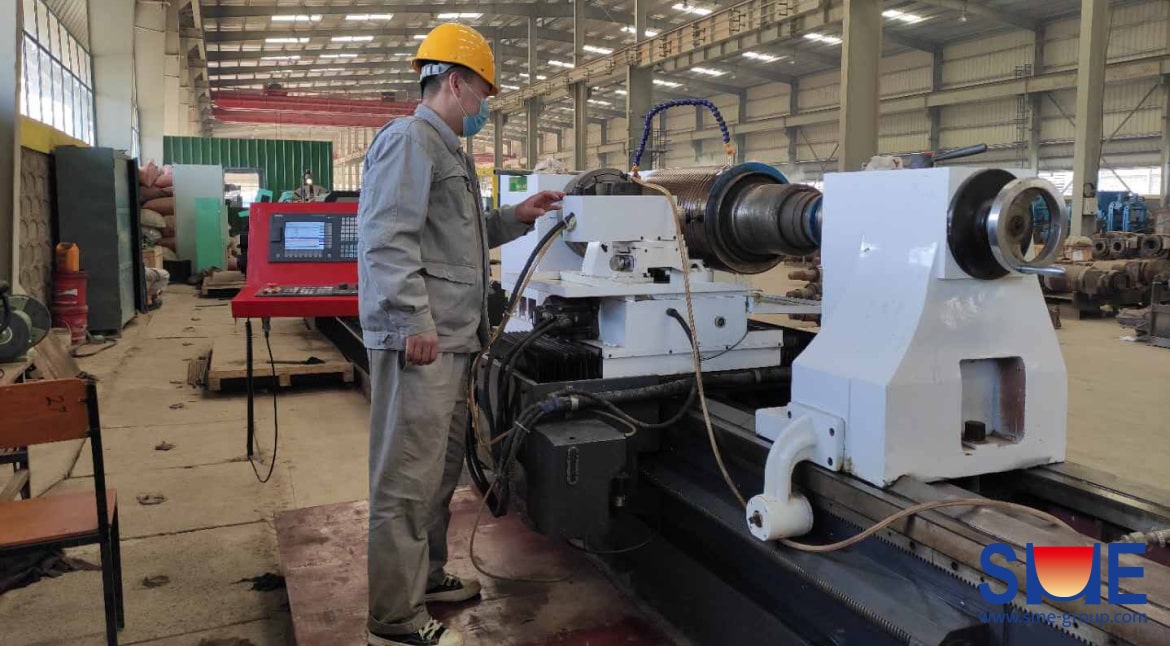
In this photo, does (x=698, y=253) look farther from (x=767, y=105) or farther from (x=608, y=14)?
(x=767, y=105)

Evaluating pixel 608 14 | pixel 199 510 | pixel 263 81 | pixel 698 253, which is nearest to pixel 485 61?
pixel 698 253

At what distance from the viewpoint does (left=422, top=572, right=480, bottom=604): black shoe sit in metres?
2.13

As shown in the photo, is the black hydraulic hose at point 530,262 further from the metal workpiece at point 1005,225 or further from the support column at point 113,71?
the support column at point 113,71

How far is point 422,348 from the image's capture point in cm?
177

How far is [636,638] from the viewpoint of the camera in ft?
6.45

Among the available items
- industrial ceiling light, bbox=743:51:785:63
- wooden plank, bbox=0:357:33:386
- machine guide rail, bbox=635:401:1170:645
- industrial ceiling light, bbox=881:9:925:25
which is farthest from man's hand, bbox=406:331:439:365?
industrial ceiling light, bbox=743:51:785:63

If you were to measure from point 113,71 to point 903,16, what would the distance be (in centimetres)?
1212

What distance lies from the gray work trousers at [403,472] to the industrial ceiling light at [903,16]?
14362 mm

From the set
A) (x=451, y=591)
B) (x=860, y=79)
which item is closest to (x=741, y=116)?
(x=860, y=79)

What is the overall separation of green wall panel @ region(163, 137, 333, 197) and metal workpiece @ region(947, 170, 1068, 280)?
509 inches

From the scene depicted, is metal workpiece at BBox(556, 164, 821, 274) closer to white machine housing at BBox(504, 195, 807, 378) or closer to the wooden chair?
white machine housing at BBox(504, 195, 807, 378)

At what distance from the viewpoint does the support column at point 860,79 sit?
767 centimetres

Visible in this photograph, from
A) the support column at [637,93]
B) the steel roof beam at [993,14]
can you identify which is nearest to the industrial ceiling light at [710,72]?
the steel roof beam at [993,14]

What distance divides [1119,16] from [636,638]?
15550 millimetres
